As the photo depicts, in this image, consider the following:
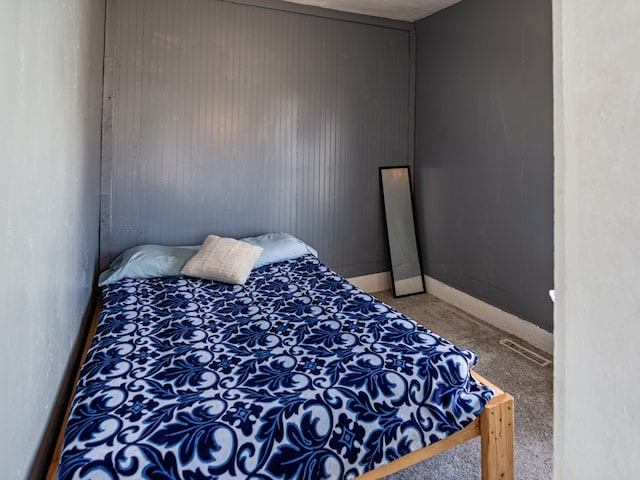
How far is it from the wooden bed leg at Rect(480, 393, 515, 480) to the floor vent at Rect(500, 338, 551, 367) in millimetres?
1197

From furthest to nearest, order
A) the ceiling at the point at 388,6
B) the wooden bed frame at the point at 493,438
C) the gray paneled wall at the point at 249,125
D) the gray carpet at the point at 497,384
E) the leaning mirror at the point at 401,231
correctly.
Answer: the leaning mirror at the point at 401,231 → the ceiling at the point at 388,6 → the gray paneled wall at the point at 249,125 → the gray carpet at the point at 497,384 → the wooden bed frame at the point at 493,438

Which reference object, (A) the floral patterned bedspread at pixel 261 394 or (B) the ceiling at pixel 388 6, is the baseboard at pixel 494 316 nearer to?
(A) the floral patterned bedspread at pixel 261 394

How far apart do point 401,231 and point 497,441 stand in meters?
2.47

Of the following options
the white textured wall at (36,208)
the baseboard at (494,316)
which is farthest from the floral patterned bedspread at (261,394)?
the baseboard at (494,316)

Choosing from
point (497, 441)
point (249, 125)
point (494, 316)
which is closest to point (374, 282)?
point (494, 316)

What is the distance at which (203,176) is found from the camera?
3078 millimetres

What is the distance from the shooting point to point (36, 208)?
108 cm

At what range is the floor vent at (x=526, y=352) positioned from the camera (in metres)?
2.48
